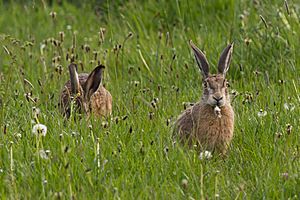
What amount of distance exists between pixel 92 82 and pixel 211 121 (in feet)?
4.10

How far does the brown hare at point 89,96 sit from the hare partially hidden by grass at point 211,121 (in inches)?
33.5

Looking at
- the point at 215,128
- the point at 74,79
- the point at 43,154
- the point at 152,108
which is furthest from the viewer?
the point at 74,79

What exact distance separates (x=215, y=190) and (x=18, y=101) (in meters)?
2.51

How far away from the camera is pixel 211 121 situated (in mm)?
6133

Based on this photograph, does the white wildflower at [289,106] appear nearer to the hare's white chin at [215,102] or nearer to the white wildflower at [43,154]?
the hare's white chin at [215,102]

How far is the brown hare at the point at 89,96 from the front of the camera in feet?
22.3

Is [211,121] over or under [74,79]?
under

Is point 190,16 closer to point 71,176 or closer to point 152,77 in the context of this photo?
point 152,77

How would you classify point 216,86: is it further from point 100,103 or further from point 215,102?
point 100,103

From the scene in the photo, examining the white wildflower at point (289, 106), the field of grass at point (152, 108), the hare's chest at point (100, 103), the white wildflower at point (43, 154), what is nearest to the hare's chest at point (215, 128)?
the field of grass at point (152, 108)

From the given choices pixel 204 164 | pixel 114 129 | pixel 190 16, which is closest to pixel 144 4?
pixel 190 16

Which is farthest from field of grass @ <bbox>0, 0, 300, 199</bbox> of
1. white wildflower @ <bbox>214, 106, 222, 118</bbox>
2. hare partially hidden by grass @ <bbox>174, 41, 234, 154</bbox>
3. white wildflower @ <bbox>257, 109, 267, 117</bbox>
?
white wildflower @ <bbox>214, 106, 222, 118</bbox>

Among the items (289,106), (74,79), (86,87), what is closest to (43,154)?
(74,79)

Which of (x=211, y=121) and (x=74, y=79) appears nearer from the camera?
(x=211, y=121)
